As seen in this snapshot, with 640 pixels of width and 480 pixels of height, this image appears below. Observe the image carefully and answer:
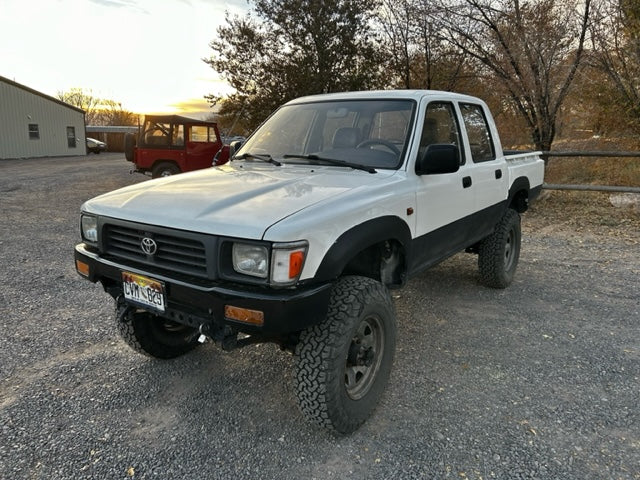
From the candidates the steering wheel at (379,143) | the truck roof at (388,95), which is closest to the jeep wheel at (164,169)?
the truck roof at (388,95)

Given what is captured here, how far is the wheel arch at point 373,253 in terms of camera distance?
227 cm

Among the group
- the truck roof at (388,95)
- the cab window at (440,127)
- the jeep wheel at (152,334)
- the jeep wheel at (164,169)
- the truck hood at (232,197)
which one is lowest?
the jeep wheel at (152,334)

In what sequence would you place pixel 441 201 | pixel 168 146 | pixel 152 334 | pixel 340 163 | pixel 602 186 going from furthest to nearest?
pixel 168 146 < pixel 602 186 < pixel 441 201 < pixel 152 334 < pixel 340 163

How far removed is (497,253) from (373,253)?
2294 millimetres

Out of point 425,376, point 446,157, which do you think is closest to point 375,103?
point 446,157

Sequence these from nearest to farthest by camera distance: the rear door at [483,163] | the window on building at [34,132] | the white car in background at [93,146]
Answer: the rear door at [483,163], the window on building at [34,132], the white car in background at [93,146]

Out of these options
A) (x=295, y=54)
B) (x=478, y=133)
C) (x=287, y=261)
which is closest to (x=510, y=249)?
(x=478, y=133)

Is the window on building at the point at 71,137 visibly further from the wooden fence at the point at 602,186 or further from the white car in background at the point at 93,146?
the wooden fence at the point at 602,186

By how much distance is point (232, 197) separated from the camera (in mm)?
2469

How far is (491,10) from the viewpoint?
33.1ft

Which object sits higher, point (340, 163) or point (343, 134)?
point (343, 134)

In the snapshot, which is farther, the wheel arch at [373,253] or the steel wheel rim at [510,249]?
the steel wheel rim at [510,249]

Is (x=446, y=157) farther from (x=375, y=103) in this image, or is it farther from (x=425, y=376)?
(x=425, y=376)

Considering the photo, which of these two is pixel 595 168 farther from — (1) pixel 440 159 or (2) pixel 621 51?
(1) pixel 440 159
